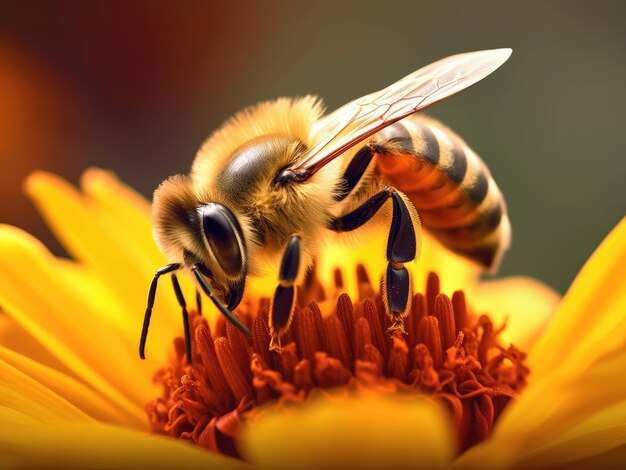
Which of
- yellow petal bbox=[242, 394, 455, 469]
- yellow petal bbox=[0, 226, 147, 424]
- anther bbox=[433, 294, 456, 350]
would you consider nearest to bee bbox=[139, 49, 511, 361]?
anther bbox=[433, 294, 456, 350]

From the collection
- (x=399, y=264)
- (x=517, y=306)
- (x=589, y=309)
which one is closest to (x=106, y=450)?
(x=399, y=264)

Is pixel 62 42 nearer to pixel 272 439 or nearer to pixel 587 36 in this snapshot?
Answer: pixel 587 36

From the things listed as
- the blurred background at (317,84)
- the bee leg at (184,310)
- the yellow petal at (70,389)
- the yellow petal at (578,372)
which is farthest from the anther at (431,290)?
the blurred background at (317,84)

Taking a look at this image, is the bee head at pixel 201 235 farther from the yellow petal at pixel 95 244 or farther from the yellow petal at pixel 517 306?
the yellow petal at pixel 517 306

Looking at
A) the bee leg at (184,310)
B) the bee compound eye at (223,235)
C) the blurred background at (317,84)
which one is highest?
the blurred background at (317,84)

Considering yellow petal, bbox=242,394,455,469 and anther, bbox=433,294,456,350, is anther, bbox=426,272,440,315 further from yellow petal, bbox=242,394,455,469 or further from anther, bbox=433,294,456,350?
yellow petal, bbox=242,394,455,469
